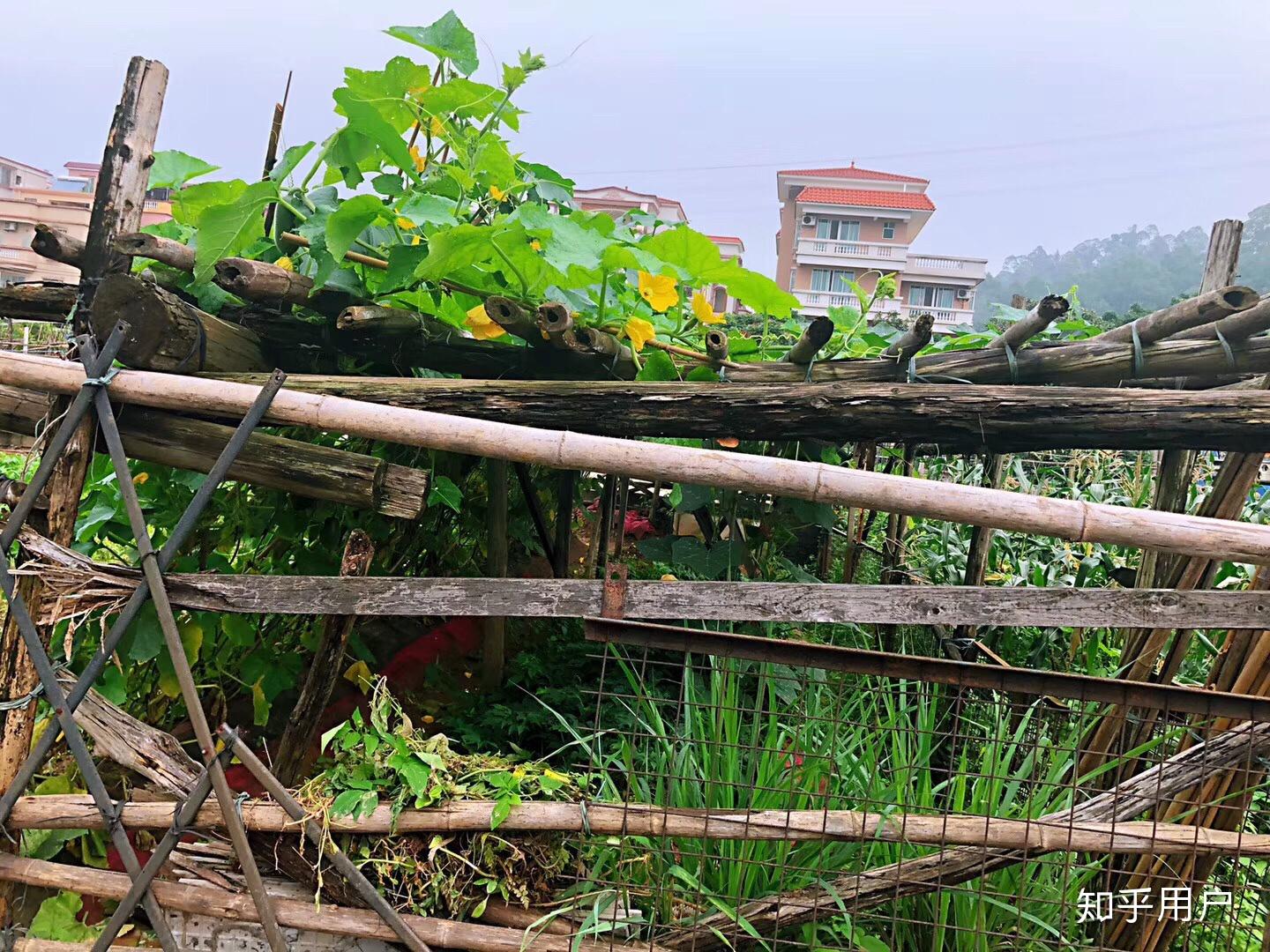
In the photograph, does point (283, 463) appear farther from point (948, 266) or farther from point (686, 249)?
point (948, 266)

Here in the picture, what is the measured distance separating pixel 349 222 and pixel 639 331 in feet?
2.13

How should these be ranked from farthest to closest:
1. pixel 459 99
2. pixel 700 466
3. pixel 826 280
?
pixel 826 280
pixel 459 99
pixel 700 466

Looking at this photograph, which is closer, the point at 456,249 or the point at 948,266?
the point at 456,249

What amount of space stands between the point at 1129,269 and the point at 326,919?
43.5 metres

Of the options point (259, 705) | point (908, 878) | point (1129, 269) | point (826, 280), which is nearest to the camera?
point (908, 878)

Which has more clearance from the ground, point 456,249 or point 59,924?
point 456,249

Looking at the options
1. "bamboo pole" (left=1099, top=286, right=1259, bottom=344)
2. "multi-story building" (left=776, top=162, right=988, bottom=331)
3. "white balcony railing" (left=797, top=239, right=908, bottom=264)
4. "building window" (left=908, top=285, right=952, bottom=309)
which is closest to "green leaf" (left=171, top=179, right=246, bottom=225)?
"bamboo pole" (left=1099, top=286, right=1259, bottom=344)

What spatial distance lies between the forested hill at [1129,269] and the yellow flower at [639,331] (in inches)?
818

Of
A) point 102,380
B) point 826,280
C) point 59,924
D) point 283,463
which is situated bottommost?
point 59,924

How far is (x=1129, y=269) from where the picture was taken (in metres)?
37.8

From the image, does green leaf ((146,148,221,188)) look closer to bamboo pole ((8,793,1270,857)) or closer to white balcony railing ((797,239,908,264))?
bamboo pole ((8,793,1270,857))

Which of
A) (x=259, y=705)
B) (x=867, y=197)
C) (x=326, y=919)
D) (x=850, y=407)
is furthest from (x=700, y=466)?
(x=867, y=197)

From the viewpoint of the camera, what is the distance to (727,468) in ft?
4.67

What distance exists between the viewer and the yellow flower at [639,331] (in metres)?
1.95
